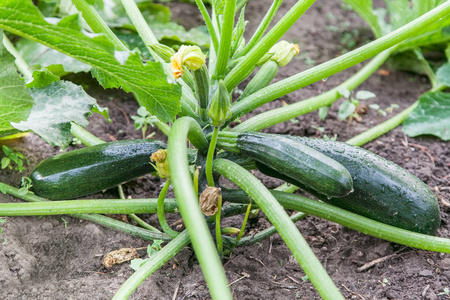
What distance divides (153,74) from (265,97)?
521 millimetres

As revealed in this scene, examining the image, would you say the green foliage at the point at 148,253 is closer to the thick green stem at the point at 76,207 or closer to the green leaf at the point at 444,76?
the thick green stem at the point at 76,207

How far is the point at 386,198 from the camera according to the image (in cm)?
208

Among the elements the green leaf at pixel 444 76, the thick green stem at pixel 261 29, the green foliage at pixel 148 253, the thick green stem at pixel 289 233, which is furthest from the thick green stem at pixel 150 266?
the green leaf at pixel 444 76

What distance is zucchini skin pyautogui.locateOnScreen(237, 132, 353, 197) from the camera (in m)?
1.84

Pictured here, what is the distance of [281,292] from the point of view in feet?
6.40

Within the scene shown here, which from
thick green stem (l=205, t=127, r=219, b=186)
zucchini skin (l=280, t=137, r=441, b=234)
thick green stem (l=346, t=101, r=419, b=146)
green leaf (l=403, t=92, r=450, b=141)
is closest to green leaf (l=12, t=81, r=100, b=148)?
thick green stem (l=205, t=127, r=219, b=186)

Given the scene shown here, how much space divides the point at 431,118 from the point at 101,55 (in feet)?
6.81

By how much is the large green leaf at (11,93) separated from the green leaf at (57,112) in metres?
0.09

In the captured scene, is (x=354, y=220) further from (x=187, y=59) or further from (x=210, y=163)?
(x=187, y=59)

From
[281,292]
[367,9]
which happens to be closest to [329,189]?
[281,292]

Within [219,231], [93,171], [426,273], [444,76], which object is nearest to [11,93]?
[93,171]

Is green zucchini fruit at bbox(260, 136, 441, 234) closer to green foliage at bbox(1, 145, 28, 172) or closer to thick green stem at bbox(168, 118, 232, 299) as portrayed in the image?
thick green stem at bbox(168, 118, 232, 299)

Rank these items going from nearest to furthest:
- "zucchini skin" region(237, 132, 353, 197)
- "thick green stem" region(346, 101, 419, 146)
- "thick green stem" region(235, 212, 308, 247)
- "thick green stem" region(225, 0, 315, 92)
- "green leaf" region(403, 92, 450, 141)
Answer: "zucchini skin" region(237, 132, 353, 197) → "thick green stem" region(225, 0, 315, 92) → "thick green stem" region(235, 212, 308, 247) → "thick green stem" region(346, 101, 419, 146) → "green leaf" region(403, 92, 450, 141)

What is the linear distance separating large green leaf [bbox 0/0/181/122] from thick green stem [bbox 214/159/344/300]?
39cm
